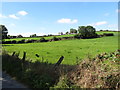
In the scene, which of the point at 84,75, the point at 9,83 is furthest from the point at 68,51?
the point at 84,75

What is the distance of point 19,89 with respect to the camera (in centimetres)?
603

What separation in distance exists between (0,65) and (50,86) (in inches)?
239

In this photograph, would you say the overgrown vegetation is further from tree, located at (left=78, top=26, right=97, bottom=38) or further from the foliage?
tree, located at (left=78, top=26, right=97, bottom=38)

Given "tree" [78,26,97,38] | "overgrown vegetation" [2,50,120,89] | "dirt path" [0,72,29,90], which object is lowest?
"dirt path" [0,72,29,90]

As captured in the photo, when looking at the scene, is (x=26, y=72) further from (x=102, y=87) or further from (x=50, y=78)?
(x=102, y=87)

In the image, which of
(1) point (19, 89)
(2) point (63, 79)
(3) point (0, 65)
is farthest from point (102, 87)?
(3) point (0, 65)

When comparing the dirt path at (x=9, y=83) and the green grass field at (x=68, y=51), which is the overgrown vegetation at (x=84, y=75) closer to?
the dirt path at (x=9, y=83)

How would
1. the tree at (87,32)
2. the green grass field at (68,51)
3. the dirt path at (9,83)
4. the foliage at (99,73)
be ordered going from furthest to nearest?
the tree at (87,32) < the green grass field at (68,51) < the dirt path at (9,83) < the foliage at (99,73)

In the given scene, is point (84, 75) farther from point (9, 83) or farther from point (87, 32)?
point (87, 32)

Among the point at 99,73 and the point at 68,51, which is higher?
the point at 99,73

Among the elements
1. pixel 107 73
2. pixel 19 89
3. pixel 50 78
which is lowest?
pixel 19 89

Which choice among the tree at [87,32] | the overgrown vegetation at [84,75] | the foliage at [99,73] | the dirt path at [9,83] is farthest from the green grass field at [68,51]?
the tree at [87,32]

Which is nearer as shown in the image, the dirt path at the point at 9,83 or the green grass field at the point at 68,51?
the dirt path at the point at 9,83

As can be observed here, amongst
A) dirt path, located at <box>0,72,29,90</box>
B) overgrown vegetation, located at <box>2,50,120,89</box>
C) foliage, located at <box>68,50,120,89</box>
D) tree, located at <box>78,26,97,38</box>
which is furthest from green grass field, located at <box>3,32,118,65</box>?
tree, located at <box>78,26,97,38</box>
